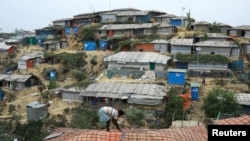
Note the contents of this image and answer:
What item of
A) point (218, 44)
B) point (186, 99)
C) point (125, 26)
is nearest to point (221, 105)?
point (186, 99)

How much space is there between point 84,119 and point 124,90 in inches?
167

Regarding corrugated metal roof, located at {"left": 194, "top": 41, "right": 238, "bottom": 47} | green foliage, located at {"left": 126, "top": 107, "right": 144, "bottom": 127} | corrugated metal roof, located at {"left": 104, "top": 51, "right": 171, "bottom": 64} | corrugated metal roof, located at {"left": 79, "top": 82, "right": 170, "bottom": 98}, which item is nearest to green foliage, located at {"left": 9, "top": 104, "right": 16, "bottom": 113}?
corrugated metal roof, located at {"left": 79, "top": 82, "right": 170, "bottom": 98}

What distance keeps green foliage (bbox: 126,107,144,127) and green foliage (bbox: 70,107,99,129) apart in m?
2.62

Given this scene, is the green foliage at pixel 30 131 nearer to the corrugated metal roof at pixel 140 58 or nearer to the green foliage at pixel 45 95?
the green foliage at pixel 45 95

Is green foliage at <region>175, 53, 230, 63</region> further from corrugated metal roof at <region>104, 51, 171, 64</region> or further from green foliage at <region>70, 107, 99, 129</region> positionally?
green foliage at <region>70, 107, 99, 129</region>

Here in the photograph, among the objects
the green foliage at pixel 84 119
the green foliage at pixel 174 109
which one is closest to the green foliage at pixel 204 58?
the green foliage at pixel 174 109

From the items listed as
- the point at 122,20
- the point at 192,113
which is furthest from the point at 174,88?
the point at 122,20

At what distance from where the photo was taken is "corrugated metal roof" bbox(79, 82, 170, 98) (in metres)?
22.5

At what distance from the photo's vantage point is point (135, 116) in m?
21.2

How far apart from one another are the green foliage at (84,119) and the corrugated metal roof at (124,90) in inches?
62.9

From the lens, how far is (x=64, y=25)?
156 ft

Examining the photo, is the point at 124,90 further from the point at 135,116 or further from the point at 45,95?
the point at 45,95

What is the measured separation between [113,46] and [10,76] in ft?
44.9

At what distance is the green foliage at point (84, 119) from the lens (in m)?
21.0
